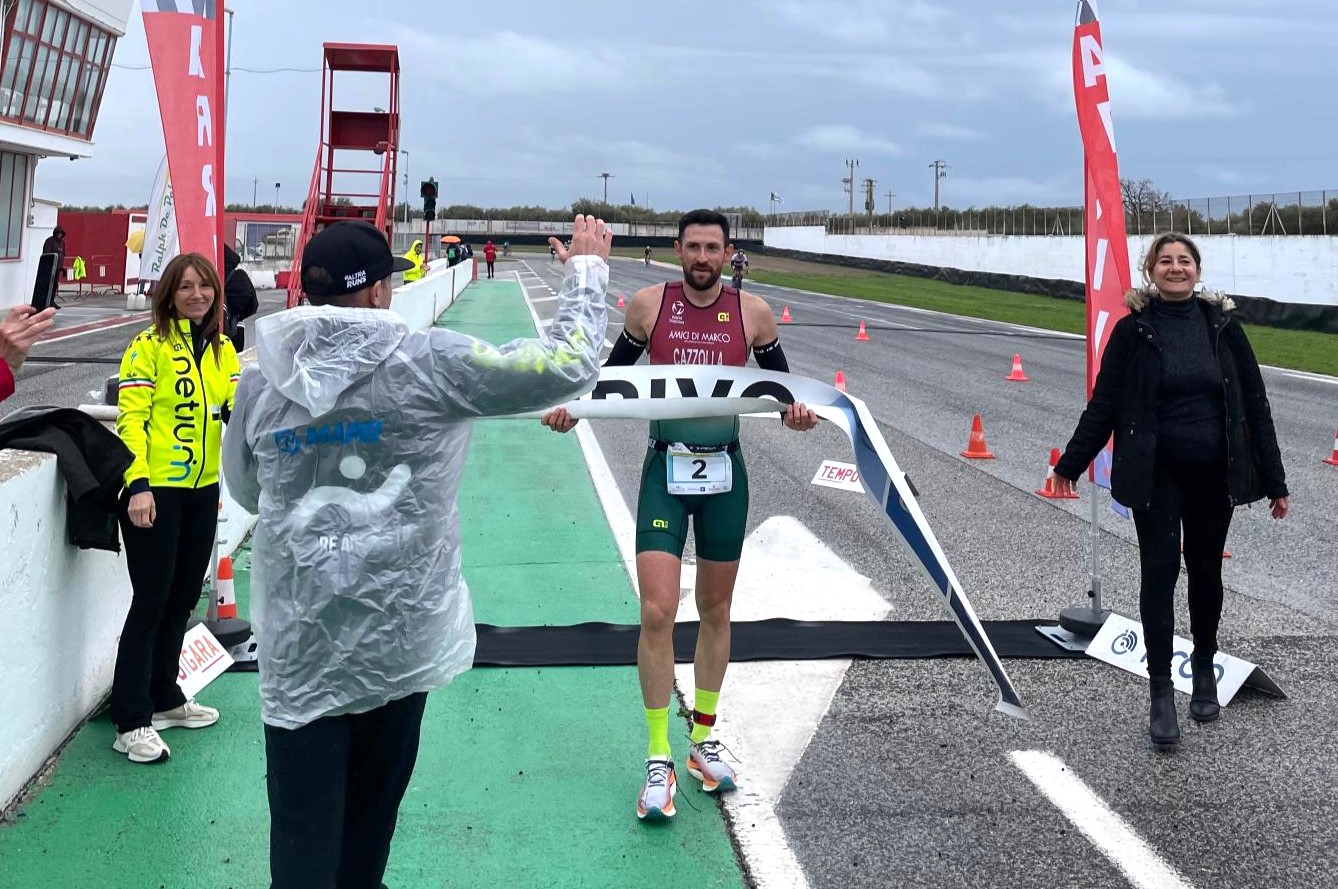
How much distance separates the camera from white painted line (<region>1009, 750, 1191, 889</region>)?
3.82 m

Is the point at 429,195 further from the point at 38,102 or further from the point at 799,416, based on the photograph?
the point at 799,416

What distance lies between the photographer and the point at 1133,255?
4800 cm

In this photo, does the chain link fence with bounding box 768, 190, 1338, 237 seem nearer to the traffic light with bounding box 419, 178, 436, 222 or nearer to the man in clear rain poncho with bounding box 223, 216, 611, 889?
the man in clear rain poncho with bounding box 223, 216, 611, 889

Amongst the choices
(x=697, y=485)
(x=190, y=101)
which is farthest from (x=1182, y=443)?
(x=190, y=101)

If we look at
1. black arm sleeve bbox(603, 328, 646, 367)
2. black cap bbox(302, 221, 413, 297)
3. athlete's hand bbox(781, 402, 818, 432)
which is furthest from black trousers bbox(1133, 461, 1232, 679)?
black cap bbox(302, 221, 413, 297)

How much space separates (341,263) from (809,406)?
7.24 ft

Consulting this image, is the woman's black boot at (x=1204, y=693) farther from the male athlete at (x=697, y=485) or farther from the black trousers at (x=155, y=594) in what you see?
the black trousers at (x=155, y=594)

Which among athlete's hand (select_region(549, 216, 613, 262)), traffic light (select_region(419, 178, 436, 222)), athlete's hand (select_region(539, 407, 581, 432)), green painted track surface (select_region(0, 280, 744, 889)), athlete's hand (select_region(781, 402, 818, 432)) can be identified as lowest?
green painted track surface (select_region(0, 280, 744, 889))

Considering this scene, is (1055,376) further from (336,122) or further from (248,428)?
(248,428)

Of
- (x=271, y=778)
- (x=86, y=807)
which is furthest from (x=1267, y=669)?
(x=86, y=807)

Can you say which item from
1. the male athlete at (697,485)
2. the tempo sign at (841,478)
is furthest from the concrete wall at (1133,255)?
the male athlete at (697,485)

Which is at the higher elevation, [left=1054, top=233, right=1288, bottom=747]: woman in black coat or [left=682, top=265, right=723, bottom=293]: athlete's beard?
[left=682, top=265, right=723, bottom=293]: athlete's beard

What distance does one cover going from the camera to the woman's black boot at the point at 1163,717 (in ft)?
15.8

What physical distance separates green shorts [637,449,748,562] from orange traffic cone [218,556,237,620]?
274 cm
